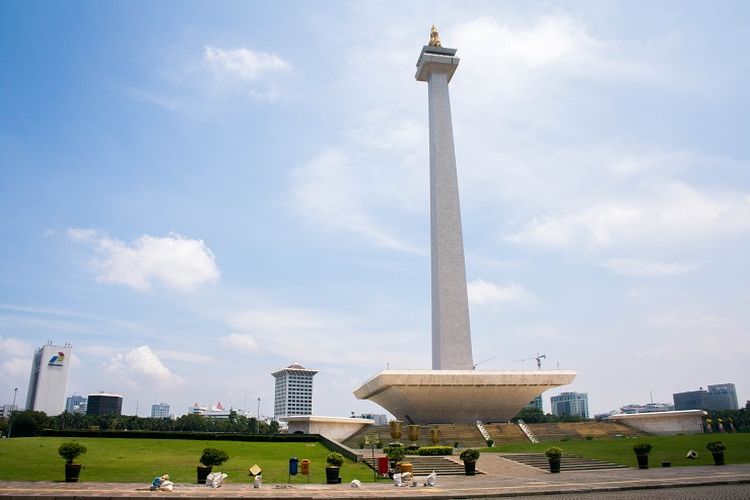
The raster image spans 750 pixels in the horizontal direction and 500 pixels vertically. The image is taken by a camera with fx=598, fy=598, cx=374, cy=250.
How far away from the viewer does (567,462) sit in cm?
2311

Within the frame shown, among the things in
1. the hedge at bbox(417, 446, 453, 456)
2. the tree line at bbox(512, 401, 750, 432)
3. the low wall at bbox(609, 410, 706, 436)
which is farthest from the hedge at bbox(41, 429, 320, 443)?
the tree line at bbox(512, 401, 750, 432)

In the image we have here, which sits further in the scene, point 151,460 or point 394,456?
point 151,460

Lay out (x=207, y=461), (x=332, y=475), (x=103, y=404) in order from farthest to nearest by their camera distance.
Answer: (x=103, y=404) < (x=332, y=475) < (x=207, y=461)

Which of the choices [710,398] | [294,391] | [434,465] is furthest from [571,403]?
[434,465]

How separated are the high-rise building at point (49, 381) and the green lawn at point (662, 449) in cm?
13235

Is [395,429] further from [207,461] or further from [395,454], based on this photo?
[207,461]

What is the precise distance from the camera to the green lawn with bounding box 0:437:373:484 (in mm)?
18531

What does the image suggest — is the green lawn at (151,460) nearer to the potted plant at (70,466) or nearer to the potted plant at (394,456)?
the potted plant at (70,466)

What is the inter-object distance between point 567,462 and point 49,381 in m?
138

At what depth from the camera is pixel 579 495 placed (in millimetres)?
Result: 14391

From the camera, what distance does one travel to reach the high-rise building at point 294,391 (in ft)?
462

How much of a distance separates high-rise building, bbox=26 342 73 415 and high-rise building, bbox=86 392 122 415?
28.2 feet

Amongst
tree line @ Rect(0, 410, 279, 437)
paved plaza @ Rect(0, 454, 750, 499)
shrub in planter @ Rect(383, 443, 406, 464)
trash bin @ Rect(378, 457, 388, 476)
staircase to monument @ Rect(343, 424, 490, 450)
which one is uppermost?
tree line @ Rect(0, 410, 279, 437)

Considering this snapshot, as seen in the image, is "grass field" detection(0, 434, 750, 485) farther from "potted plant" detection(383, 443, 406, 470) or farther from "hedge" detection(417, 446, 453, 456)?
"hedge" detection(417, 446, 453, 456)
